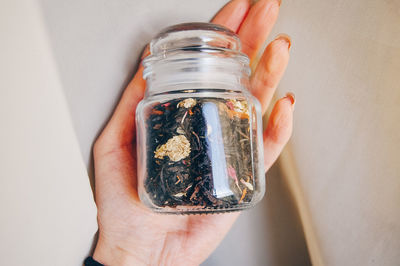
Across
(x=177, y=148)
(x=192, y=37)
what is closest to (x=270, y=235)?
(x=177, y=148)

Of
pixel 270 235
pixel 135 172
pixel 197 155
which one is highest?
pixel 197 155

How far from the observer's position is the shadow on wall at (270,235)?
0.78 metres

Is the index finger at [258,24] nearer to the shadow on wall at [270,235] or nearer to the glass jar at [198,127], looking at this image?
the glass jar at [198,127]

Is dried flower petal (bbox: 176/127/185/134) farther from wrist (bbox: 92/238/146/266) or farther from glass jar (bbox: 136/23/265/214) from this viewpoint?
wrist (bbox: 92/238/146/266)

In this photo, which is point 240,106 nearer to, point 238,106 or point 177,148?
point 238,106

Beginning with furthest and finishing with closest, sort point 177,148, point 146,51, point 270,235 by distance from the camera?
point 270,235, point 146,51, point 177,148

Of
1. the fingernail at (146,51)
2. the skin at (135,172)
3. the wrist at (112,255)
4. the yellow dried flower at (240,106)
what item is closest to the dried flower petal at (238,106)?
the yellow dried flower at (240,106)

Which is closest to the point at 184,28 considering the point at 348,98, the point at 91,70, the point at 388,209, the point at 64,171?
the point at 91,70

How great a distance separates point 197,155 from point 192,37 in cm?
22

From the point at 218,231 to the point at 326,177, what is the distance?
32 cm

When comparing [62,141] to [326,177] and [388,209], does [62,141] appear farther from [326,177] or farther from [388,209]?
[388,209]

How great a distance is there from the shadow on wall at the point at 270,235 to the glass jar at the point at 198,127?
259 mm

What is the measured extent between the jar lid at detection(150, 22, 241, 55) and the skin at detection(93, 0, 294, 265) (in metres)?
0.10

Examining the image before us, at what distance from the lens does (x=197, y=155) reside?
1.55 ft
